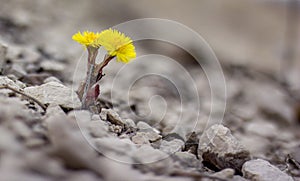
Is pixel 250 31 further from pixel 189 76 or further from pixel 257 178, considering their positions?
pixel 257 178

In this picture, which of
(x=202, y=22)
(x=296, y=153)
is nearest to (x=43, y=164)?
(x=296, y=153)

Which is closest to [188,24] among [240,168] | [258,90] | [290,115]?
[258,90]

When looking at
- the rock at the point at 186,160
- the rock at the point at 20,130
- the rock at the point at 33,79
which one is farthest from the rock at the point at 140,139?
the rock at the point at 33,79

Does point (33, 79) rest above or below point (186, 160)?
above

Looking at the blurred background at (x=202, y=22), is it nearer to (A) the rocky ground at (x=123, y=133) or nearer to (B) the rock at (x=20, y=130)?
(A) the rocky ground at (x=123, y=133)

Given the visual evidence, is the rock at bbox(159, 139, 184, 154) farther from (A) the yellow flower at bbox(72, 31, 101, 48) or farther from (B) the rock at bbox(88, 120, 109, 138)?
(A) the yellow flower at bbox(72, 31, 101, 48)

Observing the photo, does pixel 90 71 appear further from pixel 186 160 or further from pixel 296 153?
pixel 296 153

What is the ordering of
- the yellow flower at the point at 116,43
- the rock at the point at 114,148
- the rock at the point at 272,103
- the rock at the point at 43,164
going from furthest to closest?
1. the rock at the point at 272,103
2. the yellow flower at the point at 116,43
3. the rock at the point at 114,148
4. the rock at the point at 43,164
